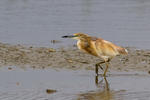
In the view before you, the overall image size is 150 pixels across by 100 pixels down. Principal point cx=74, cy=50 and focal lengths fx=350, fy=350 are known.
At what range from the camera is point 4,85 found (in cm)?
808

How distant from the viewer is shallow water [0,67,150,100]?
719 cm

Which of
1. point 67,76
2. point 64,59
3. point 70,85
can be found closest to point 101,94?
point 70,85

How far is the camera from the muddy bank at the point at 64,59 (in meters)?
10.1

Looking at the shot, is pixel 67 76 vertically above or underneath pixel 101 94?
above

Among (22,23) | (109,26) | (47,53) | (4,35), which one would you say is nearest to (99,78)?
(47,53)

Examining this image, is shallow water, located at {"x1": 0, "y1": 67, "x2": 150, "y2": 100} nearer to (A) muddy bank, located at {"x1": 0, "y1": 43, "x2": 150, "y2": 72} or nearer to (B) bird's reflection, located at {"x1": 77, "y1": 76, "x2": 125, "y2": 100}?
(B) bird's reflection, located at {"x1": 77, "y1": 76, "x2": 125, "y2": 100}

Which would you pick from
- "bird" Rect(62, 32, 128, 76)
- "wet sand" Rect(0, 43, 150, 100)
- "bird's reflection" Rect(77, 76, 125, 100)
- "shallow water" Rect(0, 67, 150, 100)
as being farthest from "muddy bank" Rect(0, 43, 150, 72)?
"bird's reflection" Rect(77, 76, 125, 100)

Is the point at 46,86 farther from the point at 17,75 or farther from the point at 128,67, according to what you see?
the point at 128,67

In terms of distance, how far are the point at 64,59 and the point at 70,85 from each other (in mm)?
2917

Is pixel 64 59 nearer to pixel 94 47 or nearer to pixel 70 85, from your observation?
pixel 94 47

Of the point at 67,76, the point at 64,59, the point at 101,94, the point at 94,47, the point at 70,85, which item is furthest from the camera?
the point at 64,59

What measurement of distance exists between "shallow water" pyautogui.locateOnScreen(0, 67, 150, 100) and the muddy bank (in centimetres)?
54

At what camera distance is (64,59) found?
1102 centimetres

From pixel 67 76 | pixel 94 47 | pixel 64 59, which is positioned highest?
pixel 94 47
